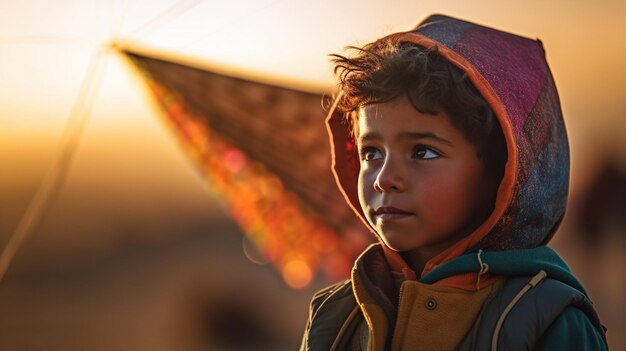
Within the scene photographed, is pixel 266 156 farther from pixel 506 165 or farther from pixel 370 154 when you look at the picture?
pixel 506 165

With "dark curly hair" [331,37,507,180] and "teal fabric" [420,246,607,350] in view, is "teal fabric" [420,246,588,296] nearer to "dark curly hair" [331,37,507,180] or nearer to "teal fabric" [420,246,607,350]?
"teal fabric" [420,246,607,350]

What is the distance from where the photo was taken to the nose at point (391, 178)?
5.61 ft

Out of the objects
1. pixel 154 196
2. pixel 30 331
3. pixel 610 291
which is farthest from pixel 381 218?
pixel 154 196

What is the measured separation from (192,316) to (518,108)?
737cm

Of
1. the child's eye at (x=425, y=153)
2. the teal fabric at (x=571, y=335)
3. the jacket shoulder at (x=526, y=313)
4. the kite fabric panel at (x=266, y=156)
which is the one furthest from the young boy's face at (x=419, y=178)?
the kite fabric panel at (x=266, y=156)

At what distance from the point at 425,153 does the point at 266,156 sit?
3.07 metres

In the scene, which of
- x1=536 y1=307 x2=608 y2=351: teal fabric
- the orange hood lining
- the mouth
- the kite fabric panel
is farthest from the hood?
the kite fabric panel

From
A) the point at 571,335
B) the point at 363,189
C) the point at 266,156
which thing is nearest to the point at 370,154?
the point at 363,189

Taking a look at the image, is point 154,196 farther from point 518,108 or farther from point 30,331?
point 518,108

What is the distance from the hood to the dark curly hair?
2cm

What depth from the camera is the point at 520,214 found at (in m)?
1.78

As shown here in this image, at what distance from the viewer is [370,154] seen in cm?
183

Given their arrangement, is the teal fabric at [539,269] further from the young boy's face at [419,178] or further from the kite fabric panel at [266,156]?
the kite fabric panel at [266,156]

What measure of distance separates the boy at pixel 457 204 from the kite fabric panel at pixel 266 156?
8.02 ft
